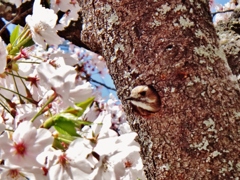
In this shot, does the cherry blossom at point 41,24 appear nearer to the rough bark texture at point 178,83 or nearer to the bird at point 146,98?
the rough bark texture at point 178,83

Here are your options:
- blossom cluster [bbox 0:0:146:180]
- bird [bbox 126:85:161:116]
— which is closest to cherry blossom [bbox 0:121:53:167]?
blossom cluster [bbox 0:0:146:180]

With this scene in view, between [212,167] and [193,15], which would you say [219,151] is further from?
[193,15]

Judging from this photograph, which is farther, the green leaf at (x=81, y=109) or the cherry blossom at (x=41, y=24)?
the cherry blossom at (x=41, y=24)

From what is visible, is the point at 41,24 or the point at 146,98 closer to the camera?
the point at 146,98

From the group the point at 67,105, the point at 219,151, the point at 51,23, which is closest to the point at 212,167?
the point at 219,151

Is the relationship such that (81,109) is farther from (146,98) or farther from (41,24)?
(41,24)

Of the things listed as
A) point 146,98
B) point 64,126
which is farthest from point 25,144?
point 146,98

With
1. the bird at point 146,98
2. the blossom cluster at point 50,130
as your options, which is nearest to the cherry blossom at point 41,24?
the blossom cluster at point 50,130
